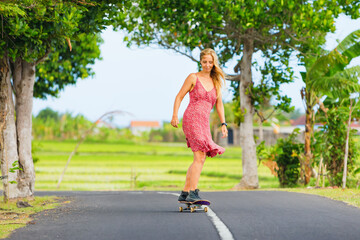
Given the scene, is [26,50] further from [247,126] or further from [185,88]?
[247,126]

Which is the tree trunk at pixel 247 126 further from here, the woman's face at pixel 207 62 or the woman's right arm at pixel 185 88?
the woman's right arm at pixel 185 88

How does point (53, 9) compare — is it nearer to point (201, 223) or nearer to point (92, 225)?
point (92, 225)

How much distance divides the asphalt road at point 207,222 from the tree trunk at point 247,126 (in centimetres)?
857

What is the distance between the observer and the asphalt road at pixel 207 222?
222 inches

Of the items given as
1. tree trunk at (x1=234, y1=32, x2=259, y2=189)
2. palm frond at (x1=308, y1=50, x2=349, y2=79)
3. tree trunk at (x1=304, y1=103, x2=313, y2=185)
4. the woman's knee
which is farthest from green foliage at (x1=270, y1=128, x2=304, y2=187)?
the woman's knee

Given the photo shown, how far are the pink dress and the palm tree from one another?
294 inches

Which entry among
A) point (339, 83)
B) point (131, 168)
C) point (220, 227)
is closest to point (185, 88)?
point (220, 227)

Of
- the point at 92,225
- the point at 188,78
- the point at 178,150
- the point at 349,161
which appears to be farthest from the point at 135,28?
the point at 178,150

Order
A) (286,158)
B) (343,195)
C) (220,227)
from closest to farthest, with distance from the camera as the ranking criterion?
1. (220,227)
2. (343,195)
3. (286,158)

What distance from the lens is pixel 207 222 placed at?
6492 millimetres

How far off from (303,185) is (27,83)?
9.86m

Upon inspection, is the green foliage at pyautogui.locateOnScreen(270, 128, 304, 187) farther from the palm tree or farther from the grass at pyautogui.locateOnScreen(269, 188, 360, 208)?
the grass at pyautogui.locateOnScreen(269, 188, 360, 208)

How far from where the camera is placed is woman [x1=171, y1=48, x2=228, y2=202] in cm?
770

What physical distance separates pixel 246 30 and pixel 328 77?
3373mm
